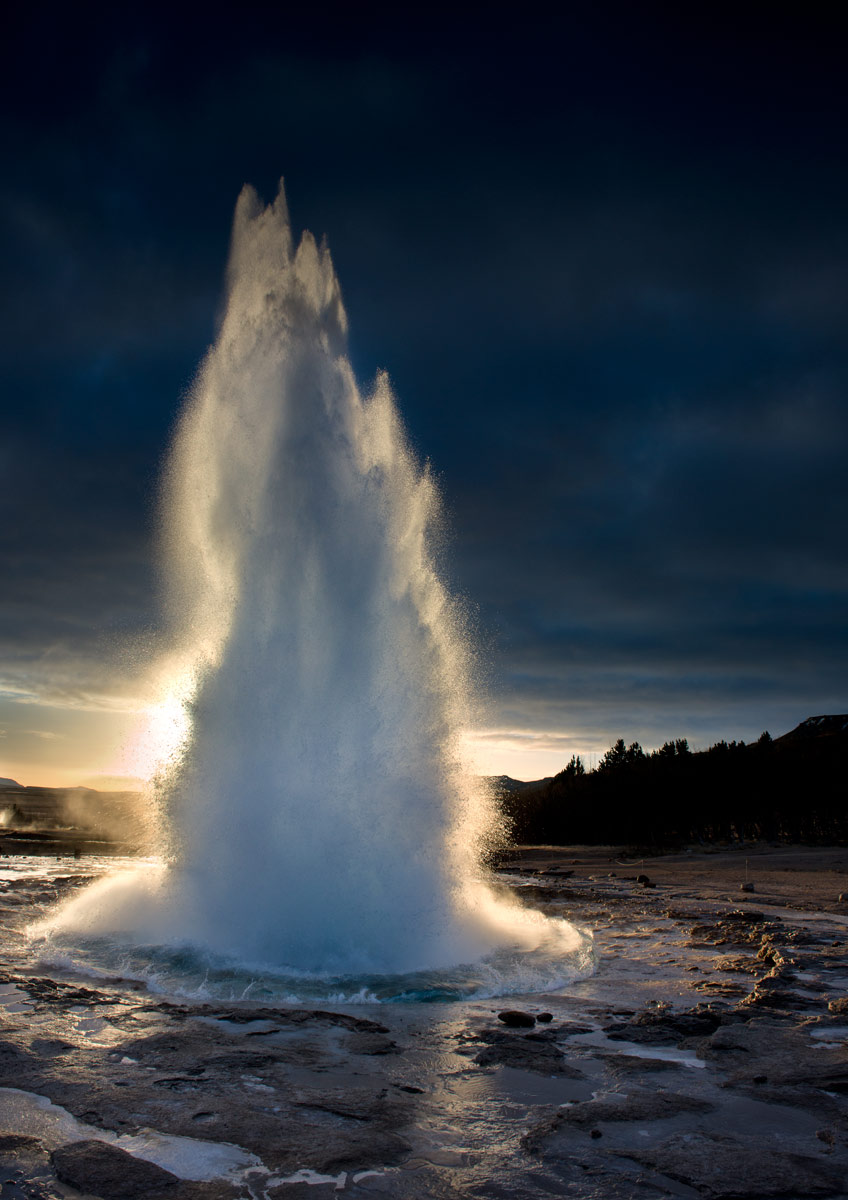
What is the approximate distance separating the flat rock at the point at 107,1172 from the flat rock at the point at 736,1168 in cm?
351

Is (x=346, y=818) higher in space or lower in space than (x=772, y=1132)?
higher

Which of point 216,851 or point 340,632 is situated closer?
point 216,851

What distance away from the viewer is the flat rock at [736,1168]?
4961 millimetres

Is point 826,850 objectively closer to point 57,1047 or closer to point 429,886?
point 429,886

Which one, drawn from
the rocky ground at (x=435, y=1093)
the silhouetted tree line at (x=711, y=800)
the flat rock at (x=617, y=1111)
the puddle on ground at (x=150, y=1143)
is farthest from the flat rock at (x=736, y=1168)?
the silhouetted tree line at (x=711, y=800)

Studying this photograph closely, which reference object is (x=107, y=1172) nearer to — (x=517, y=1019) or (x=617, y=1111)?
(x=617, y=1111)

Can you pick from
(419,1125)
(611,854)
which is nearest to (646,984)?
(419,1125)

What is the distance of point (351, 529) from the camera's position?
1662 centimetres

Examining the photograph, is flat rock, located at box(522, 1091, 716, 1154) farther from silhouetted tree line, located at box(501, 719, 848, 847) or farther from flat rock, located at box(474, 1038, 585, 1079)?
silhouetted tree line, located at box(501, 719, 848, 847)

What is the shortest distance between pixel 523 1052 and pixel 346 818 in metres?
6.45

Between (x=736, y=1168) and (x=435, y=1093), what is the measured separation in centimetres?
273

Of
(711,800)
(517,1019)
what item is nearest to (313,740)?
(517,1019)

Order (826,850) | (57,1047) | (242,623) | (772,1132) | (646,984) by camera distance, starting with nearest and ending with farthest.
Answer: (772,1132), (57,1047), (646,984), (242,623), (826,850)

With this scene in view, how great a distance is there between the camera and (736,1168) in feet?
17.3
